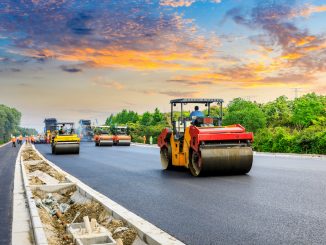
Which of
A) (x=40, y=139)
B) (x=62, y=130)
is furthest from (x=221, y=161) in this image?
(x=40, y=139)

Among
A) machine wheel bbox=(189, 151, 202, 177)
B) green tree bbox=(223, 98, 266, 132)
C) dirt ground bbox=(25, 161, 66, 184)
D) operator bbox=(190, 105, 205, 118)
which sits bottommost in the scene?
dirt ground bbox=(25, 161, 66, 184)

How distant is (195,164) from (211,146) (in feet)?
2.81

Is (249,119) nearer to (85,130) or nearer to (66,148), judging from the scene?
(85,130)

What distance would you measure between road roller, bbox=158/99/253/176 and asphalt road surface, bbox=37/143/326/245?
14.9 inches

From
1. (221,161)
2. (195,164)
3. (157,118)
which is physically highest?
(157,118)

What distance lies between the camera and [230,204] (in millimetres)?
8891

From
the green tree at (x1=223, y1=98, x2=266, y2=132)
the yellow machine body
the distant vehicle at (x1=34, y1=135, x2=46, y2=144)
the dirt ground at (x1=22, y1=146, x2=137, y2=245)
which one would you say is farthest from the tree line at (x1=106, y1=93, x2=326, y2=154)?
the distant vehicle at (x1=34, y1=135, x2=46, y2=144)

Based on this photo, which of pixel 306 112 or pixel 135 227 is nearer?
pixel 135 227

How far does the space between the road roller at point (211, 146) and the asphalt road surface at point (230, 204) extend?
1.24ft

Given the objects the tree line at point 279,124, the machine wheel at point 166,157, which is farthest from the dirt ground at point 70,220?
the tree line at point 279,124

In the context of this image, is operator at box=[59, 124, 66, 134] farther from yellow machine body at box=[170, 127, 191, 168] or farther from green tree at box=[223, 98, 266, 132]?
green tree at box=[223, 98, 266, 132]

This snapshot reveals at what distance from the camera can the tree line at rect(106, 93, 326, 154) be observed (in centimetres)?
2681

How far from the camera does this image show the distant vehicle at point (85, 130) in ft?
237

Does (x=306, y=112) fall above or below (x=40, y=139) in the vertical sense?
above
